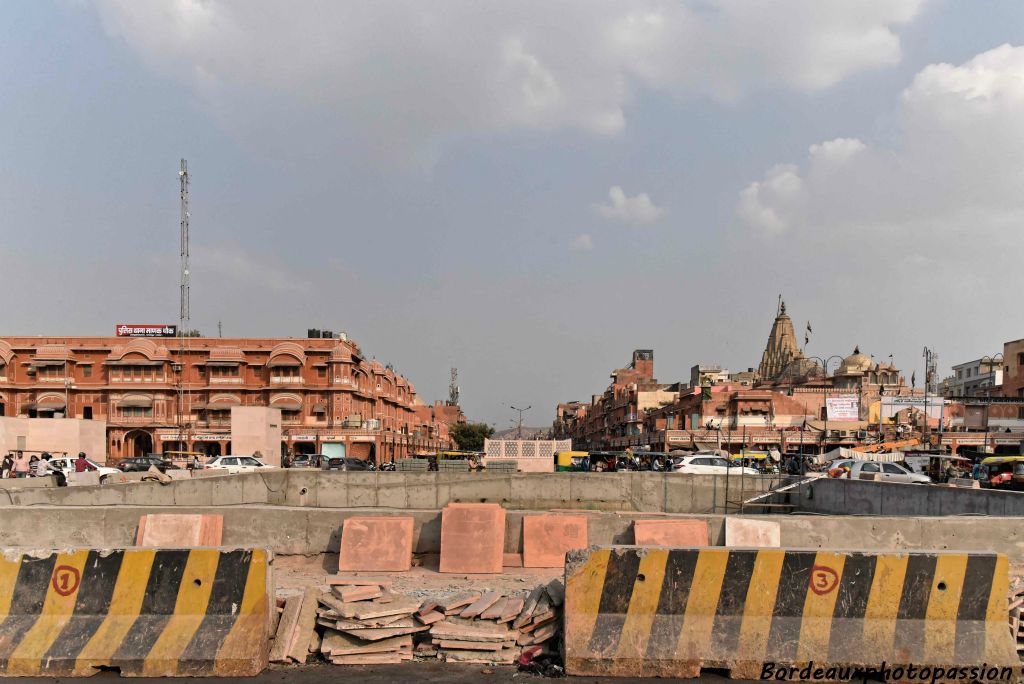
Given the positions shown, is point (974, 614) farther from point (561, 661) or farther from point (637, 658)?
point (561, 661)

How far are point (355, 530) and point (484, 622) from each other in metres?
4.46

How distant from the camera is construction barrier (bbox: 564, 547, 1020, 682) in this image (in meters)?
6.31

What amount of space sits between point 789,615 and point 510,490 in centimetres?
1735

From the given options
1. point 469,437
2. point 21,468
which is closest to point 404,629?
point 21,468

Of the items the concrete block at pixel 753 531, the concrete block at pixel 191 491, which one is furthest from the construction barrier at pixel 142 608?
the concrete block at pixel 191 491

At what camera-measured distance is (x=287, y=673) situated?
6500 millimetres

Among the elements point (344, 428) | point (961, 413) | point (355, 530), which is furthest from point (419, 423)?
point (355, 530)

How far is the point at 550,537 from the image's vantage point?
1123 cm

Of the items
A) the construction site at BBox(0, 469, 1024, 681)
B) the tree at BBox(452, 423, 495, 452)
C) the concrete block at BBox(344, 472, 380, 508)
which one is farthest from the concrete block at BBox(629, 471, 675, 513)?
the tree at BBox(452, 423, 495, 452)

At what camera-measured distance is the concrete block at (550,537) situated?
11.1 meters

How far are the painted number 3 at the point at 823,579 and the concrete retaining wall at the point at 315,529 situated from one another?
15.4 ft

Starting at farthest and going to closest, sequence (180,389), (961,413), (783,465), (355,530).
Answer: (961,413)
(180,389)
(783,465)
(355,530)

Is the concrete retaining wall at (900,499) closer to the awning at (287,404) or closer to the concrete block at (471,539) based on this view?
the concrete block at (471,539)

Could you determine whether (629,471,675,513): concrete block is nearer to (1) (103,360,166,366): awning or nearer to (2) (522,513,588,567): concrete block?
(2) (522,513,588,567): concrete block
